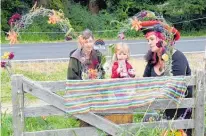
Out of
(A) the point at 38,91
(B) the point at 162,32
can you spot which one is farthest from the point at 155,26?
(A) the point at 38,91

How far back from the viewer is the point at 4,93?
8.07 m

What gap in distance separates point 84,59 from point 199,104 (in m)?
1.37

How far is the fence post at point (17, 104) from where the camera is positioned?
420cm

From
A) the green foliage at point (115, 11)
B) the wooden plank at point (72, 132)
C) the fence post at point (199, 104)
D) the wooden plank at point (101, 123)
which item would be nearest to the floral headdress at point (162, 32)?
the fence post at point (199, 104)

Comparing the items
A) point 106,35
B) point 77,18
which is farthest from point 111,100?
point 77,18

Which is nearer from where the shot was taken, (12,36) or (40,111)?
(40,111)

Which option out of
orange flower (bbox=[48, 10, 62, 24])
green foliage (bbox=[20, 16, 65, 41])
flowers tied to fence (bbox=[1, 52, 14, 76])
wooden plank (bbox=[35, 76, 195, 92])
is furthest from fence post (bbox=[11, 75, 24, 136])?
green foliage (bbox=[20, 16, 65, 41])

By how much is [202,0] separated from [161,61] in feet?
69.6

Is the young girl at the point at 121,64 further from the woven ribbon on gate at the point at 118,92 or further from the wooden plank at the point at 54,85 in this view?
the wooden plank at the point at 54,85

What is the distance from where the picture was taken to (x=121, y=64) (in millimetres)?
4934

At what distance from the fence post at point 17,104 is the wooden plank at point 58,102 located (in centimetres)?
6

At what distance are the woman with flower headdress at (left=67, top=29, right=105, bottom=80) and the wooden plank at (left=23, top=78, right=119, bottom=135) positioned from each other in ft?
2.36

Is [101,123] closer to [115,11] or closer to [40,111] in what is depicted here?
[40,111]

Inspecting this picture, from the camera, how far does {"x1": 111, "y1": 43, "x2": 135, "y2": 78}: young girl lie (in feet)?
16.2
